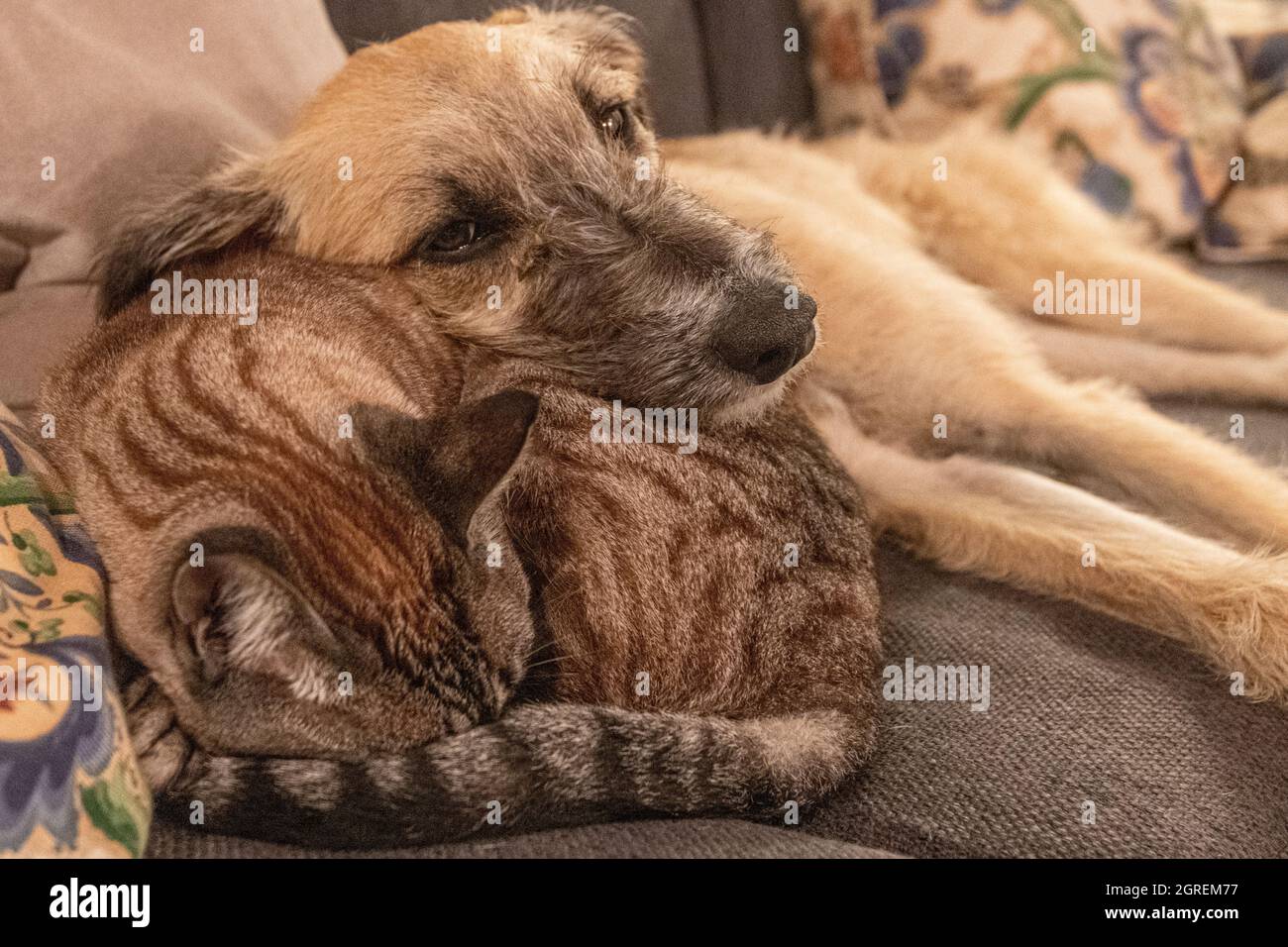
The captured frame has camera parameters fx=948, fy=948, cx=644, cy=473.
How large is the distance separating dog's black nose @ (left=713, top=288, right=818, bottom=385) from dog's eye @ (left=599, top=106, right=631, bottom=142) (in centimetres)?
63

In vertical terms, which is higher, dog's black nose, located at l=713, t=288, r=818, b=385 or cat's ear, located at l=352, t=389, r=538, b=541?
dog's black nose, located at l=713, t=288, r=818, b=385

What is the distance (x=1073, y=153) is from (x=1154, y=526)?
5.98 ft

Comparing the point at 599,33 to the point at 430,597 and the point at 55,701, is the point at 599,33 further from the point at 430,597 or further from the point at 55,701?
the point at 55,701

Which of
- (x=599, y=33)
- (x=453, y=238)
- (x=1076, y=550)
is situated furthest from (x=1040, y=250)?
(x=453, y=238)

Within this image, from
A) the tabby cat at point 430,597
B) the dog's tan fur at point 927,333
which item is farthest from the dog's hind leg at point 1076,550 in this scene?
the tabby cat at point 430,597

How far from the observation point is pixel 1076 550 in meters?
1.82

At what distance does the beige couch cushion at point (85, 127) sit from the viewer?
1737 millimetres

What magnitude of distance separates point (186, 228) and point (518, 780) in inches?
52.6

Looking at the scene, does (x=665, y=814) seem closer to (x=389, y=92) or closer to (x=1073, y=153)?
(x=389, y=92)

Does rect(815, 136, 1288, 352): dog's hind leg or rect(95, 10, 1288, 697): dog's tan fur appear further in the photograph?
rect(815, 136, 1288, 352): dog's hind leg

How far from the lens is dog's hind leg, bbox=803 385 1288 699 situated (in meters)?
1.62

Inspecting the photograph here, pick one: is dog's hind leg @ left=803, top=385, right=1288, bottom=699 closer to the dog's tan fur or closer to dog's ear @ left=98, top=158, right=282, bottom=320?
the dog's tan fur

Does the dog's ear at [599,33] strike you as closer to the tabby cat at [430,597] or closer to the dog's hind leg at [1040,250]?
the dog's hind leg at [1040,250]

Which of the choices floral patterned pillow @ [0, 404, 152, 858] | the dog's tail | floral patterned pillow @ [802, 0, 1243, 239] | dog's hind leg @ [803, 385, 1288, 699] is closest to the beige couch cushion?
floral patterned pillow @ [0, 404, 152, 858]
